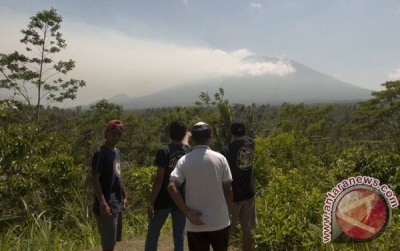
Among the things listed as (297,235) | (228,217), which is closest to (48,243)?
(228,217)

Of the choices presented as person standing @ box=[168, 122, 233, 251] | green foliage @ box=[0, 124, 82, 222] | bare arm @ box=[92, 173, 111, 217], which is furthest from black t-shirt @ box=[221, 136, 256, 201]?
green foliage @ box=[0, 124, 82, 222]

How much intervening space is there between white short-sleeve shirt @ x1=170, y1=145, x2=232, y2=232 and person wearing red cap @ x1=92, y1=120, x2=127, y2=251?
34.9 inches

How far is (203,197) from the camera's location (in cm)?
265

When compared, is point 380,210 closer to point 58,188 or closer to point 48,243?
point 48,243

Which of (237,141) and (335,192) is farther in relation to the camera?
(237,141)

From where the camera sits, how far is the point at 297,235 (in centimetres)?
406

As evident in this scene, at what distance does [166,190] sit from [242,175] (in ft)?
3.01

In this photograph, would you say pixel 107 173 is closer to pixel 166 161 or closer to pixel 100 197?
pixel 100 197

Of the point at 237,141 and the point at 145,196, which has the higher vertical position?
the point at 237,141

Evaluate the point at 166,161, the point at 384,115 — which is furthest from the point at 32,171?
the point at 384,115

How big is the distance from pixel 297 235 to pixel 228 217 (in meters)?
1.72

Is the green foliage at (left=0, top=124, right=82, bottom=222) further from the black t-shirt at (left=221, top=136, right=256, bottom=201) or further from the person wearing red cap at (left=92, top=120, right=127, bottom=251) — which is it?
the black t-shirt at (left=221, top=136, right=256, bottom=201)

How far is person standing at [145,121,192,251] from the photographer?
124 inches

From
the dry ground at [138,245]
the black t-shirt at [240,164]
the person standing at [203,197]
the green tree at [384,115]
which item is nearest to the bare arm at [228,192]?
the person standing at [203,197]
